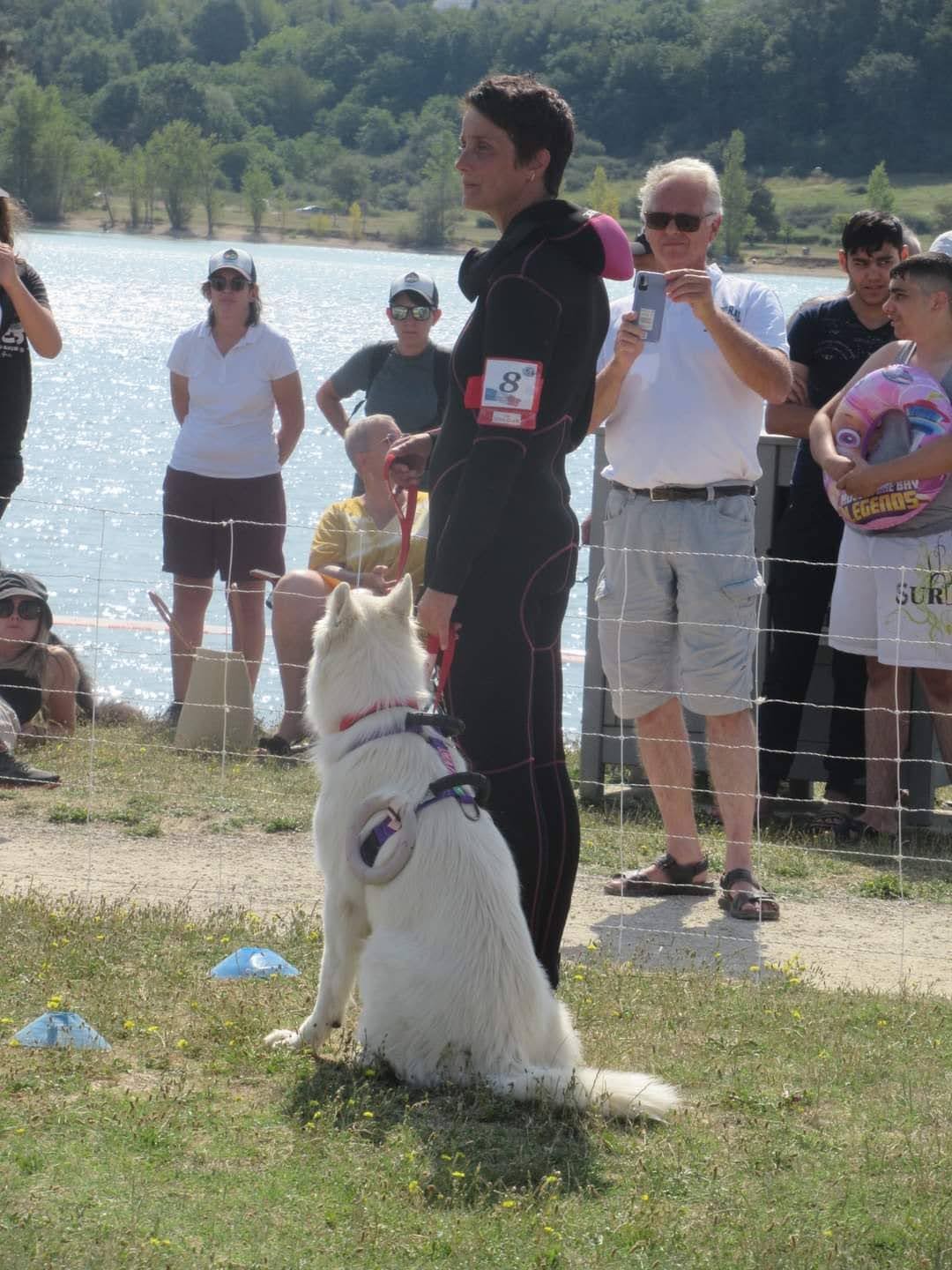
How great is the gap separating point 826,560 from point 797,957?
2384 millimetres

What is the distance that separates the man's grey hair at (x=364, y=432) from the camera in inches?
288

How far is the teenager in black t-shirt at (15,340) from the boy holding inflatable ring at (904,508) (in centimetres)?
317

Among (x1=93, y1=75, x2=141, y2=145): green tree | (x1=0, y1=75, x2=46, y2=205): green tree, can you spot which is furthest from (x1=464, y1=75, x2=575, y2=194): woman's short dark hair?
(x1=93, y1=75, x2=141, y2=145): green tree

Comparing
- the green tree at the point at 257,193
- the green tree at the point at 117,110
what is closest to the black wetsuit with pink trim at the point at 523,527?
the green tree at the point at 257,193

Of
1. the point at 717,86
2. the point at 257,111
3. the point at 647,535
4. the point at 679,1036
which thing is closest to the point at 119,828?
the point at 647,535

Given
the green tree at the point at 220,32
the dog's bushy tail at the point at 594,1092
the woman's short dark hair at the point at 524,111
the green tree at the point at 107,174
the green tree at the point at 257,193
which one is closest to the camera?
the dog's bushy tail at the point at 594,1092

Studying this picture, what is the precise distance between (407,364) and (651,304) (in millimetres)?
3395

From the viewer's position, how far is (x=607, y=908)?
5555mm

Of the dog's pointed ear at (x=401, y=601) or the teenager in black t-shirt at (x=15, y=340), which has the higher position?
the teenager in black t-shirt at (x=15, y=340)

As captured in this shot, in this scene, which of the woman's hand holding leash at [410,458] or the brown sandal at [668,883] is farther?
the brown sandal at [668,883]

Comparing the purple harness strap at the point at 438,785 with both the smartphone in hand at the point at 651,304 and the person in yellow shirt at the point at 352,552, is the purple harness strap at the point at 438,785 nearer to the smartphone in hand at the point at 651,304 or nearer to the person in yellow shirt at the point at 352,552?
the smartphone in hand at the point at 651,304

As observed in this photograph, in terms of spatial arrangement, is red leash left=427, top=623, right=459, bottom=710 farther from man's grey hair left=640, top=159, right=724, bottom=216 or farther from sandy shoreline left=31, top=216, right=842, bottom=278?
sandy shoreline left=31, top=216, right=842, bottom=278

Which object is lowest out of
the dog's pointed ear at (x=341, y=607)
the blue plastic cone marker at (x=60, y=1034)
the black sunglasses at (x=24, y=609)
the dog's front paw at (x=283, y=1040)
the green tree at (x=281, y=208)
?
the dog's front paw at (x=283, y=1040)

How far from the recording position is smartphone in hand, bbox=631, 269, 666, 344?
473cm
